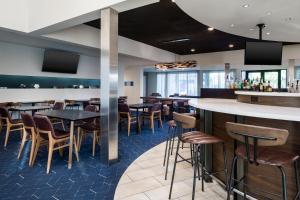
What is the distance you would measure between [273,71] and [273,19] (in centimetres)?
796

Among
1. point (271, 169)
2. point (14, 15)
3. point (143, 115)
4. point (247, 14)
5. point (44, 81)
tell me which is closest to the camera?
point (271, 169)

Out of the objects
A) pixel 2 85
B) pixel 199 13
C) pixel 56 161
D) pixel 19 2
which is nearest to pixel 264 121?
pixel 199 13

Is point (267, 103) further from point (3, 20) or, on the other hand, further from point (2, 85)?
point (2, 85)

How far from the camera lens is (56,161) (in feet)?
12.1

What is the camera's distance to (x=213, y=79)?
14703 mm

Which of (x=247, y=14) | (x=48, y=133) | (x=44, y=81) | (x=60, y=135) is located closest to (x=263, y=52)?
(x=247, y=14)

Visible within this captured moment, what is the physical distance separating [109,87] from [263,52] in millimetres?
3831

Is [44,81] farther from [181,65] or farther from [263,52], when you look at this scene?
[263,52]

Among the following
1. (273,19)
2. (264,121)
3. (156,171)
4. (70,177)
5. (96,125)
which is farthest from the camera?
(273,19)

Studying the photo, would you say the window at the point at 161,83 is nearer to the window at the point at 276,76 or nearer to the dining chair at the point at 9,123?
the window at the point at 276,76

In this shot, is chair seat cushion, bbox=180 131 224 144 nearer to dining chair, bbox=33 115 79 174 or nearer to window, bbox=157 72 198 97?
dining chair, bbox=33 115 79 174

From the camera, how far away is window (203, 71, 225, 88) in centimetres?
1441

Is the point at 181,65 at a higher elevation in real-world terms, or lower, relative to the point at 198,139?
higher

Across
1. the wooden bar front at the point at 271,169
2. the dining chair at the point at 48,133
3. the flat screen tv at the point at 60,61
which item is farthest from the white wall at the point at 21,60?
the wooden bar front at the point at 271,169
